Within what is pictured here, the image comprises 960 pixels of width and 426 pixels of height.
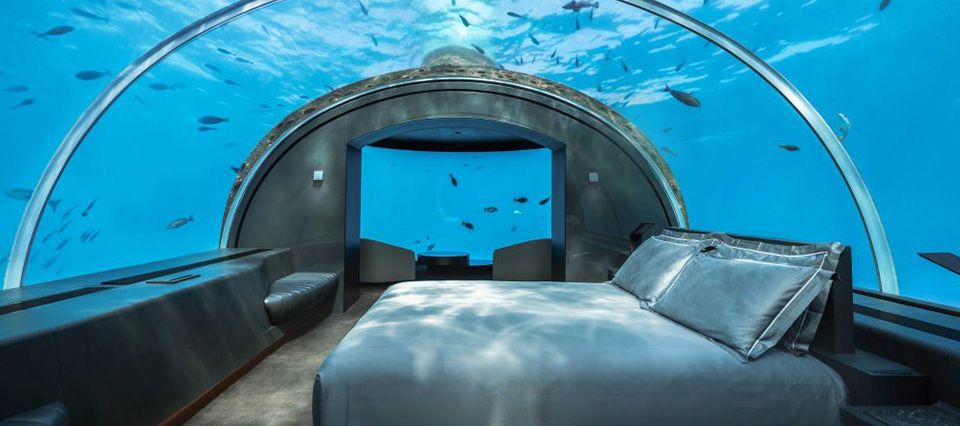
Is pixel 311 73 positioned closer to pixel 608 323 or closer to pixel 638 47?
pixel 638 47

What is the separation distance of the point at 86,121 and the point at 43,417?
9.95 ft

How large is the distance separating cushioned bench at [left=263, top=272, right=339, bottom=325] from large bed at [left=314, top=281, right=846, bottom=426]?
207cm

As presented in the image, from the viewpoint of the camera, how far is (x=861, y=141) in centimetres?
1942

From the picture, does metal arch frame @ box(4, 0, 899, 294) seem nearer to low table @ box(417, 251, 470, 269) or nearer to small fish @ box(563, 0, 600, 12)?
small fish @ box(563, 0, 600, 12)

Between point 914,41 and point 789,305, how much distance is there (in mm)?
17473

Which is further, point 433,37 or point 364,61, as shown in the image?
point 364,61

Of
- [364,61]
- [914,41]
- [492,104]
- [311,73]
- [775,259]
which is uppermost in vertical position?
[914,41]

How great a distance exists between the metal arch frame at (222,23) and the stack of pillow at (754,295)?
5.22 feet

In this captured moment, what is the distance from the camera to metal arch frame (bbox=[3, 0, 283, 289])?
3135 mm

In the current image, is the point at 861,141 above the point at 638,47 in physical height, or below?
above

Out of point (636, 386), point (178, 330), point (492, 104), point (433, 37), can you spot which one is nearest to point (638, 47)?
point (492, 104)

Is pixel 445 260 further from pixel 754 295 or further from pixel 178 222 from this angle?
pixel 754 295

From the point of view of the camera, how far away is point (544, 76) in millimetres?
6281

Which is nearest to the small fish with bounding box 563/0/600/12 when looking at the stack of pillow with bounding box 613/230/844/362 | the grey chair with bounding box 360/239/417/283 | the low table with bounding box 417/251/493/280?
the stack of pillow with bounding box 613/230/844/362
